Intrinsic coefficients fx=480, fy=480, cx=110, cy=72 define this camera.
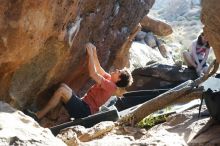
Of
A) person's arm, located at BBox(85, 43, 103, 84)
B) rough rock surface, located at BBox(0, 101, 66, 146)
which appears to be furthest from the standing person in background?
rough rock surface, located at BBox(0, 101, 66, 146)

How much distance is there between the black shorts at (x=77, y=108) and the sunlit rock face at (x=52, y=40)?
716mm

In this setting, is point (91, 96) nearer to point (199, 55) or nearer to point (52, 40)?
point (52, 40)

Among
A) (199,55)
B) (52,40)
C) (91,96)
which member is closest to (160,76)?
(199,55)

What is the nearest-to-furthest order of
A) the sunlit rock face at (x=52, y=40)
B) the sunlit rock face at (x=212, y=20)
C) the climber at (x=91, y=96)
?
the sunlit rock face at (x=212, y=20) → the sunlit rock face at (x=52, y=40) → the climber at (x=91, y=96)

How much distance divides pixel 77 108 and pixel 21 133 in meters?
5.63

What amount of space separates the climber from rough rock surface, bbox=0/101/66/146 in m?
4.61

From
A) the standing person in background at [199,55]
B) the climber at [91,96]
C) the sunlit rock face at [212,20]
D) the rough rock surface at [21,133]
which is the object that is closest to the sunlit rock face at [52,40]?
the climber at [91,96]

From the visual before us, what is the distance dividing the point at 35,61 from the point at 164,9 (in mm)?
73353

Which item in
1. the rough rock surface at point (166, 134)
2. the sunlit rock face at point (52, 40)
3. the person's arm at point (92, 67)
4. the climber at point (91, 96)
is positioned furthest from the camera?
the person's arm at point (92, 67)

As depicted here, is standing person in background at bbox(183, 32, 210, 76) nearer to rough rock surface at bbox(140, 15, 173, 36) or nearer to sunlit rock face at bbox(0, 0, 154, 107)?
sunlit rock face at bbox(0, 0, 154, 107)

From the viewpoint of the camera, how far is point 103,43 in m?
13.6

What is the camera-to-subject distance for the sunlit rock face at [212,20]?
24.2ft

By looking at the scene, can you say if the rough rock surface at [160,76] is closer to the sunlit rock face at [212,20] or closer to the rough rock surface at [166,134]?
the rough rock surface at [166,134]

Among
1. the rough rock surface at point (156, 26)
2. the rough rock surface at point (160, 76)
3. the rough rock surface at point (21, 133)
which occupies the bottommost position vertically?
the rough rock surface at point (156, 26)
